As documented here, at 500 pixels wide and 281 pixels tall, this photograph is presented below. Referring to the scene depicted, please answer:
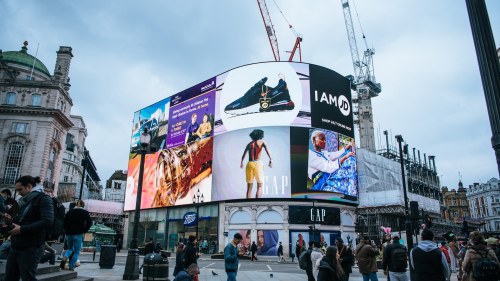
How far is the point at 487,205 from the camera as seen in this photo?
105 m

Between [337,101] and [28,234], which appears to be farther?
[337,101]

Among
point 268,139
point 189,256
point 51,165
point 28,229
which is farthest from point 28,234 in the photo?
point 51,165

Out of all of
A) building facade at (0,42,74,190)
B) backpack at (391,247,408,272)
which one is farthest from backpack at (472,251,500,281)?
building facade at (0,42,74,190)

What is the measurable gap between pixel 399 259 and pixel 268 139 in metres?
33.5

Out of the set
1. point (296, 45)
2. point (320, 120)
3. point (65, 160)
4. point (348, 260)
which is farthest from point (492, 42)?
point (65, 160)

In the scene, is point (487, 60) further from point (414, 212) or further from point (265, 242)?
point (265, 242)

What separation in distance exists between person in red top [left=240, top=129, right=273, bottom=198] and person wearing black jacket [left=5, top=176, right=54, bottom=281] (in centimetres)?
3569

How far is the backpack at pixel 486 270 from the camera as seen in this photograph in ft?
Answer: 22.0

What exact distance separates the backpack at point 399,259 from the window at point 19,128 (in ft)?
184

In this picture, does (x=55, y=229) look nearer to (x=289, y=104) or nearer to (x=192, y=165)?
(x=289, y=104)

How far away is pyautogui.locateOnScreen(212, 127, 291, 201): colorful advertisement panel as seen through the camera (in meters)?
40.4

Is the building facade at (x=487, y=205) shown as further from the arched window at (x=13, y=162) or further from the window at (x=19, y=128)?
the window at (x=19, y=128)

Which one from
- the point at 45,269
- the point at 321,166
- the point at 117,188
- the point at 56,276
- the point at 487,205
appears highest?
the point at 117,188

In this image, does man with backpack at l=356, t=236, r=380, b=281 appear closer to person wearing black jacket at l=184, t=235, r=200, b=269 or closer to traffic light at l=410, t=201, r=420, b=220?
person wearing black jacket at l=184, t=235, r=200, b=269
